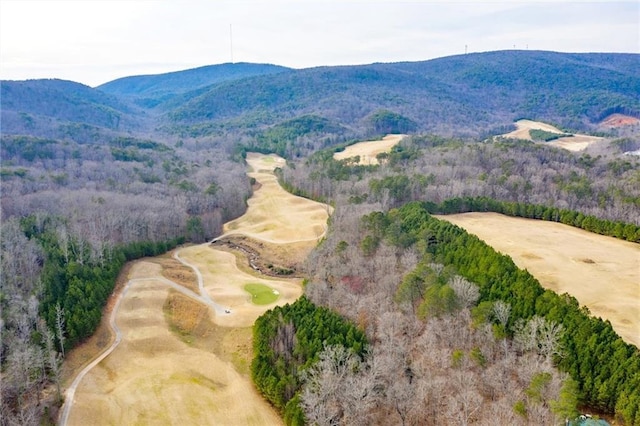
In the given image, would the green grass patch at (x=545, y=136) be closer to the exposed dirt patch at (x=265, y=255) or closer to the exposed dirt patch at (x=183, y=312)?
the exposed dirt patch at (x=265, y=255)

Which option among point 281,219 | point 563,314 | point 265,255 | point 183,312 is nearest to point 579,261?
point 563,314

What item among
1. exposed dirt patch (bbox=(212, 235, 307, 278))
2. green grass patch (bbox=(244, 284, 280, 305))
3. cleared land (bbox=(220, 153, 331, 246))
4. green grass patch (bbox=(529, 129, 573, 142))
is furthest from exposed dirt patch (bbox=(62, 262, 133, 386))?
green grass patch (bbox=(529, 129, 573, 142))

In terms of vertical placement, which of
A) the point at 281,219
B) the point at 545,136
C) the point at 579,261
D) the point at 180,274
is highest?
the point at 545,136

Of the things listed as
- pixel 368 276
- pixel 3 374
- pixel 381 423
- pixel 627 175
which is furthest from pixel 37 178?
pixel 627 175

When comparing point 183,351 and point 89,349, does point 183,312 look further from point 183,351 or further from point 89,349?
point 89,349

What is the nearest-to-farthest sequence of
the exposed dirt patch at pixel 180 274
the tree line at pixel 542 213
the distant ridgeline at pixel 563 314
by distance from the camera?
the distant ridgeline at pixel 563 314 → the tree line at pixel 542 213 → the exposed dirt patch at pixel 180 274

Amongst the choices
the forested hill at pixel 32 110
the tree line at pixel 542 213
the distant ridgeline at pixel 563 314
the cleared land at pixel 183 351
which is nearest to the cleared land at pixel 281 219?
the cleared land at pixel 183 351

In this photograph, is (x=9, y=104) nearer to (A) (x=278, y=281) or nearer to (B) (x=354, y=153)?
(B) (x=354, y=153)
